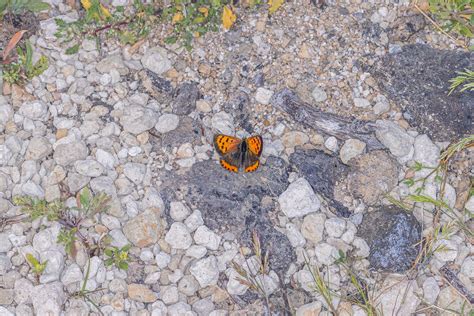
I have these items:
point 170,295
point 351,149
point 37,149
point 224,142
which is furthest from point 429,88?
point 37,149

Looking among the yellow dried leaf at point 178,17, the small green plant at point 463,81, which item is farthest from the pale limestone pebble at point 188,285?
the small green plant at point 463,81

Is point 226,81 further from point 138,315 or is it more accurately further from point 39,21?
point 138,315

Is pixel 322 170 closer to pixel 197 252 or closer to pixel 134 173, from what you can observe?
pixel 197 252

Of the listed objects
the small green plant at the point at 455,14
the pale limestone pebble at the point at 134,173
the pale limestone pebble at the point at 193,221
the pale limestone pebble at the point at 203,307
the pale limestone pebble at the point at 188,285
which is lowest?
the pale limestone pebble at the point at 203,307

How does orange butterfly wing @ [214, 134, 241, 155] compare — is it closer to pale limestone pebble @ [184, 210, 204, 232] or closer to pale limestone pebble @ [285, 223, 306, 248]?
pale limestone pebble @ [184, 210, 204, 232]

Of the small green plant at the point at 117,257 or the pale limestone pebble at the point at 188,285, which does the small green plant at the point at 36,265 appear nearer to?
the small green plant at the point at 117,257

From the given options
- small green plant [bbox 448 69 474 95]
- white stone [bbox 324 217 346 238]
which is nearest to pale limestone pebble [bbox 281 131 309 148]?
white stone [bbox 324 217 346 238]

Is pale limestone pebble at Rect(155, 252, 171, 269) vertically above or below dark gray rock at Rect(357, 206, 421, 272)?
below
